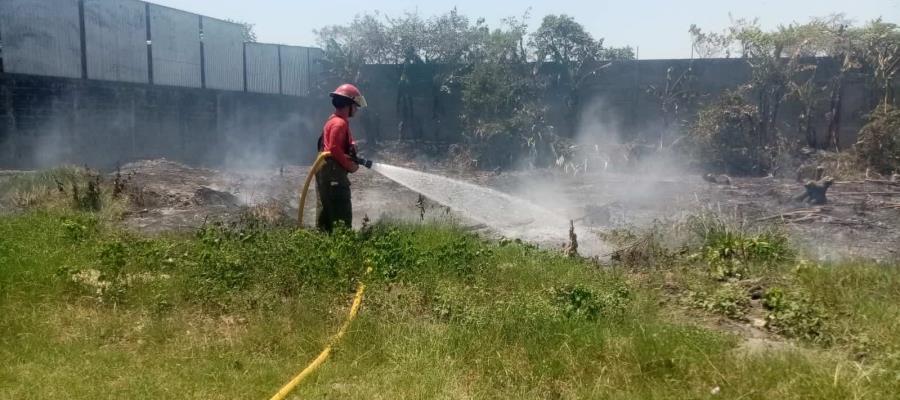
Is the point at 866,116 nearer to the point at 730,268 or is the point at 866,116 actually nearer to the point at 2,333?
the point at 730,268

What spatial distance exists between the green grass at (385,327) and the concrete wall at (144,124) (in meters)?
7.85

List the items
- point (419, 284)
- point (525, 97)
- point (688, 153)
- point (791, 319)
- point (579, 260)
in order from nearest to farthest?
point (791, 319), point (419, 284), point (579, 260), point (688, 153), point (525, 97)

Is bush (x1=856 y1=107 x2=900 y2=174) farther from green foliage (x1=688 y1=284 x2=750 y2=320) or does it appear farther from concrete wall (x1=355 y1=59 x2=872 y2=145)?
green foliage (x1=688 y1=284 x2=750 y2=320)

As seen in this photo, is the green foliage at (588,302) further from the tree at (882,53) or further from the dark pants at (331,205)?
the tree at (882,53)

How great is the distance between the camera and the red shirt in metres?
6.21

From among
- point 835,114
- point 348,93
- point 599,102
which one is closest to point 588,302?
point 348,93

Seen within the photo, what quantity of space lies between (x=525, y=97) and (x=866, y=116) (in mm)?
7502

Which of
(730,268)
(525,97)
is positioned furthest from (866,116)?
(730,268)

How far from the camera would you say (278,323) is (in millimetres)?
4195

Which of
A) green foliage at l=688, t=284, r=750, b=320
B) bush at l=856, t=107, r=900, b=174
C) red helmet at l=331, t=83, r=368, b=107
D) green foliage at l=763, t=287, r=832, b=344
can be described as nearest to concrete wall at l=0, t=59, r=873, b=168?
bush at l=856, t=107, r=900, b=174

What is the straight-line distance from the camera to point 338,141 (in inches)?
245

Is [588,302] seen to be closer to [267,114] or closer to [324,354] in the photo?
[324,354]

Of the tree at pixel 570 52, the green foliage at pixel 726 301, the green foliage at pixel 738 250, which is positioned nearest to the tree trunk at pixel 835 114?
the tree at pixel 570 52

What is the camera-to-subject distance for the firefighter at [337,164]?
6.23 metres
